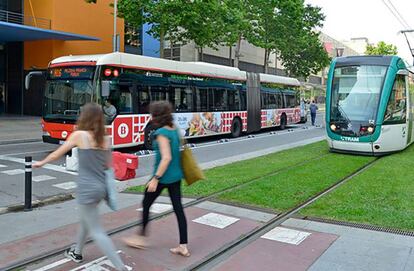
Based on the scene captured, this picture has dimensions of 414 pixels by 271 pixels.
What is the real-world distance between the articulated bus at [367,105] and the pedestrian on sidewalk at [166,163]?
9.66 metres

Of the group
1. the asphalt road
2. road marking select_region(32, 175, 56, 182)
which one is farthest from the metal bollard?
road marking select_region(32, 175, 56, 182)

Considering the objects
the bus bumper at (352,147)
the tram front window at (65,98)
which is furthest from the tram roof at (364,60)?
the tram front window at (65,98)

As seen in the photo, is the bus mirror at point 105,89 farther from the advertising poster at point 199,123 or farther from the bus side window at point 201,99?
the bus side window at point 201,99

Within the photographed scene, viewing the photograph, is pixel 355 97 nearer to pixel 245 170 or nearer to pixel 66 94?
pixel 245 170

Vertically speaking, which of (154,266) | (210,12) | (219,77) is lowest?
(154,266)

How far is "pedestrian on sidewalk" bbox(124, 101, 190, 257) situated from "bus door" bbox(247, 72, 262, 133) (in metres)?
17.3

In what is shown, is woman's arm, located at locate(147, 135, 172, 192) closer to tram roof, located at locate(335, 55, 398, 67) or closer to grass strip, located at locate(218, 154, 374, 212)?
grass strip, located at locate(218, 154, 374, 212)

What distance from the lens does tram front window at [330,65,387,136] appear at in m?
13.5

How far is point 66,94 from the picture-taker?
1377cm

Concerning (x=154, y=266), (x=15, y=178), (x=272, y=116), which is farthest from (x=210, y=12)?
(x=154, y=266)

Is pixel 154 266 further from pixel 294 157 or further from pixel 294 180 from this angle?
pixel 294 157

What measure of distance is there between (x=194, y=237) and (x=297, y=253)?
4.49 feet

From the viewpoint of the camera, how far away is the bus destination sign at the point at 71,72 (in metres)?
13.4

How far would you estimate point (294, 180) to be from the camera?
31.2 ft
